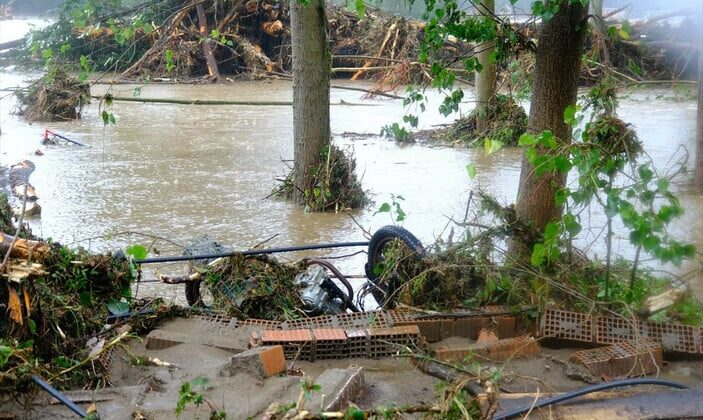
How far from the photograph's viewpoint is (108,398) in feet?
11.8

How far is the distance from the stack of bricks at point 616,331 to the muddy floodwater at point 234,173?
3.00 feet

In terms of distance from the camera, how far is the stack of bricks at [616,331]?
4.50m

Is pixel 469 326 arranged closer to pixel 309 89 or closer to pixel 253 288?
pixel 253 288

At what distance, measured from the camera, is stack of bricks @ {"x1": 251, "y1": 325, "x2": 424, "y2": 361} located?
4422 millimetres

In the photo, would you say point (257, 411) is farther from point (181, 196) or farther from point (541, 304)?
point (181, 196)

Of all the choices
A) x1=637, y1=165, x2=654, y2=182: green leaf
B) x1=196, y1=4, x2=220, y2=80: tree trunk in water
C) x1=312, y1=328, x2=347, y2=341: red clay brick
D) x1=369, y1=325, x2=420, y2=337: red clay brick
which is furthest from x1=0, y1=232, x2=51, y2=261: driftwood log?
x1=196, y1=4, x2=220, y2=80: tree trunk in water

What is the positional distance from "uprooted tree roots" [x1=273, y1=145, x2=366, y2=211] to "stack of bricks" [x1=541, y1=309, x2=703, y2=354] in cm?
548

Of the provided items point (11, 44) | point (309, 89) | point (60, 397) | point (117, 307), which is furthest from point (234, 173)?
point (11, 44)

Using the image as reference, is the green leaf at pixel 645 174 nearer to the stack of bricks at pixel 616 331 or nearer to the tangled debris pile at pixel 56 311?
the stack of bricks at pixel 616 331

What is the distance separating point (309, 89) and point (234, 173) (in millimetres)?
2214

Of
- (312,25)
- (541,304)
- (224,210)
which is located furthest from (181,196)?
(541,304)

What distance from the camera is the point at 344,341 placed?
14.7 ft

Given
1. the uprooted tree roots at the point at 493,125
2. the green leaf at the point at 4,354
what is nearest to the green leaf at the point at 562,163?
the green leaf at the point at 4,354

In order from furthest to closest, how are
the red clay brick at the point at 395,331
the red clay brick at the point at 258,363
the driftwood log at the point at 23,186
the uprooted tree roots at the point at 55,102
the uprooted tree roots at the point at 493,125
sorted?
the uprooted tree roots at the point at 55,102 → the uprooted tree roots at the point at 493,125 → the driftwood log at the point at 23,186 → the red clay brick at the point at 395,331 → the red clay brick at the point at 258,363
